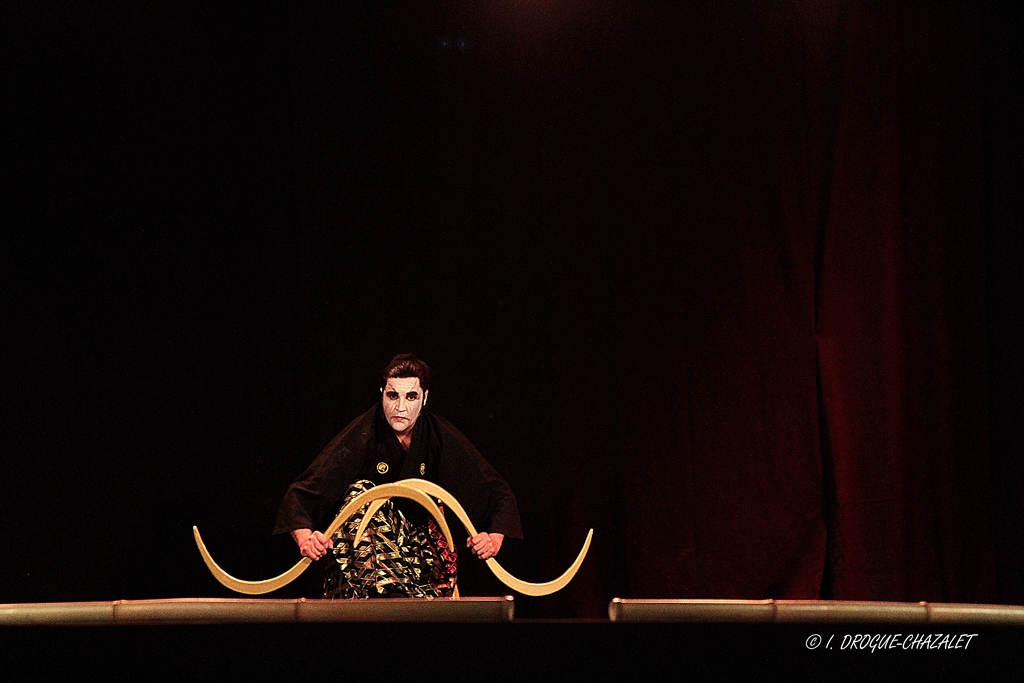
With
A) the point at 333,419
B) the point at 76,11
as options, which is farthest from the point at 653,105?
the point at 76,11

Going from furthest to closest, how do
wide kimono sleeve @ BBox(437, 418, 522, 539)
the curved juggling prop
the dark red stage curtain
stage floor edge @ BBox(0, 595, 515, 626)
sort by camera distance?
the dark red stage curtain, wide kimono sleeve @ BBox(437, 418, 522, 539), the curved juggling prop, stage floor edge @ BBox(0, 595, 515, 626)

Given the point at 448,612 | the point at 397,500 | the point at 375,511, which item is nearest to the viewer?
the point at 448,612

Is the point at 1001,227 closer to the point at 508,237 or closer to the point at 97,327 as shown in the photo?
the point at 508,237

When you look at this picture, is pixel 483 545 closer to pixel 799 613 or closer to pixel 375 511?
pixel 375 511

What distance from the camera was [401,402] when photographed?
3.07 meters

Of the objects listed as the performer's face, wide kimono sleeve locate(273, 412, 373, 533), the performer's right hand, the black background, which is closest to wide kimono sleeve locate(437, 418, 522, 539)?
the performer's face

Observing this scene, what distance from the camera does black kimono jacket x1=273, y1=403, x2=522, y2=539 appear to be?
301 centimetres

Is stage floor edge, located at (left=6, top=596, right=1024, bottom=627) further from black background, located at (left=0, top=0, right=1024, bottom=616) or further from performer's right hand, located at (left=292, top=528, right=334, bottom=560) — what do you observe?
black background, located at (left=0, top=0, right=1024, bottom=616)

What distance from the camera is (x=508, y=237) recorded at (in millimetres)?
3760

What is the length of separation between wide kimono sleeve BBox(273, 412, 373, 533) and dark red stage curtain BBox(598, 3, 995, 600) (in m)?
1.12

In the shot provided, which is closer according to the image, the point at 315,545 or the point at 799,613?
the point at 799,613

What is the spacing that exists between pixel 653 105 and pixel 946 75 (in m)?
1.19

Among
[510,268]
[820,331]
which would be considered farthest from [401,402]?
[820,331]

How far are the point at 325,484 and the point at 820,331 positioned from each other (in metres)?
2.05
